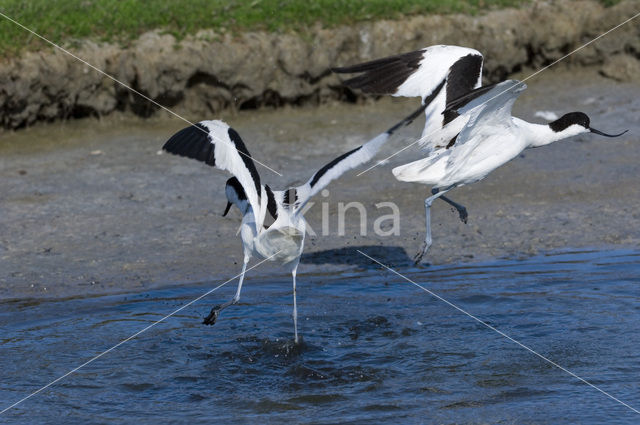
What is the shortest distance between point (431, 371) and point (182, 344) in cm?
149

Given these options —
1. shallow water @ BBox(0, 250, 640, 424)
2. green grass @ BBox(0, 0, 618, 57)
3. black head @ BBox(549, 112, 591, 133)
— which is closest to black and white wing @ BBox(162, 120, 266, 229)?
shallow water @ BBox(0, 250, 640, 424)

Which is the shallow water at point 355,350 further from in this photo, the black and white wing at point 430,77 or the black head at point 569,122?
the black and white wing at point 430,77

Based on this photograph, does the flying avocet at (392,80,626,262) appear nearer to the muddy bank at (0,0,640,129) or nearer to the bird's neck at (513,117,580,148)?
the bird's neck at (513,117,580,148)

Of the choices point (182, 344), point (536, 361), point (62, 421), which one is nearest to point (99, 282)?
point (182, 344)

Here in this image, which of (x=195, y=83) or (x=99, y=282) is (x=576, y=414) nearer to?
(x=99, y=282)

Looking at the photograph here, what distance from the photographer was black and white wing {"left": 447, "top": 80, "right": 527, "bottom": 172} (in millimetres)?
5812

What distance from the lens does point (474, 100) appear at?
19.9 ft

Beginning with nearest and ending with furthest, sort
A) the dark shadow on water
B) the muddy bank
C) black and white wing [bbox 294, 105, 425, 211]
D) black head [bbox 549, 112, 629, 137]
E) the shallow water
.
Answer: black and white wing [bbox 294, 105, 425, 211] < the shallow water < black head [bbox 549, 112, 629, 137] < the dark shadow on water < the muddy bank

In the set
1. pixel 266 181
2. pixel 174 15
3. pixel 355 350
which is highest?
pixel 174 15

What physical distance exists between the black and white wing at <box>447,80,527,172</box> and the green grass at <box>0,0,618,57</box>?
136 inches

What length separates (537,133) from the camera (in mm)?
6918

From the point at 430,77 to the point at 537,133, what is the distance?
2.69 feet

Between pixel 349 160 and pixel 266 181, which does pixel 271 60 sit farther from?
pixel 349 160

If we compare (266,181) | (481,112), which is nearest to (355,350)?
(481,112)
